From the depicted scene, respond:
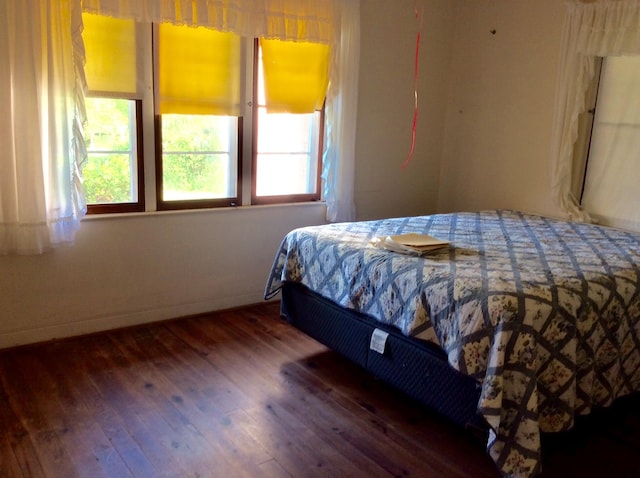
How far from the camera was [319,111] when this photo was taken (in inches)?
158

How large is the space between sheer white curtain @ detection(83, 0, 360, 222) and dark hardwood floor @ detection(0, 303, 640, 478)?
139 centimetres

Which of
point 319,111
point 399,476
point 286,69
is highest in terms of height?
point 286,69

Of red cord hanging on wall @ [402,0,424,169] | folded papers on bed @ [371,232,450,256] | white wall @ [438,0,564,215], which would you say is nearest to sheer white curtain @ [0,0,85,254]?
folded papers on bed @ [371,232,450,256]

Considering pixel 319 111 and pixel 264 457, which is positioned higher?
pixel 319 111

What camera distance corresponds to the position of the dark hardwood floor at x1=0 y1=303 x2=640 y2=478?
217 cm

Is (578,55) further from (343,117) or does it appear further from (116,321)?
(116,321)

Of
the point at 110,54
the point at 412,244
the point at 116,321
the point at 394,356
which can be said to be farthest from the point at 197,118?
the point at 394,356

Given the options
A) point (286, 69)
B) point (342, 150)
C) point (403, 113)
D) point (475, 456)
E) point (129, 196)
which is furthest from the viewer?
point (403, 113)

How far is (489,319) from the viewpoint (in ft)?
6.81

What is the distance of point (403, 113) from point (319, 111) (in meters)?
0.79

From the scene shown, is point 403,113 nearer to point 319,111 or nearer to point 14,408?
point 319,111

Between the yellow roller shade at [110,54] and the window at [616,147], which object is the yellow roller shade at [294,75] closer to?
the yellow roller shade at [110,54]

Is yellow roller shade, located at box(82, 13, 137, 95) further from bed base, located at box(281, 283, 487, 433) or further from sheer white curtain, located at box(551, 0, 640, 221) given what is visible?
sheer white curtain, located at box(551, 0, 640, 221)

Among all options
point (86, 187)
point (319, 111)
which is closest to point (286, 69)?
point (319, 111)
